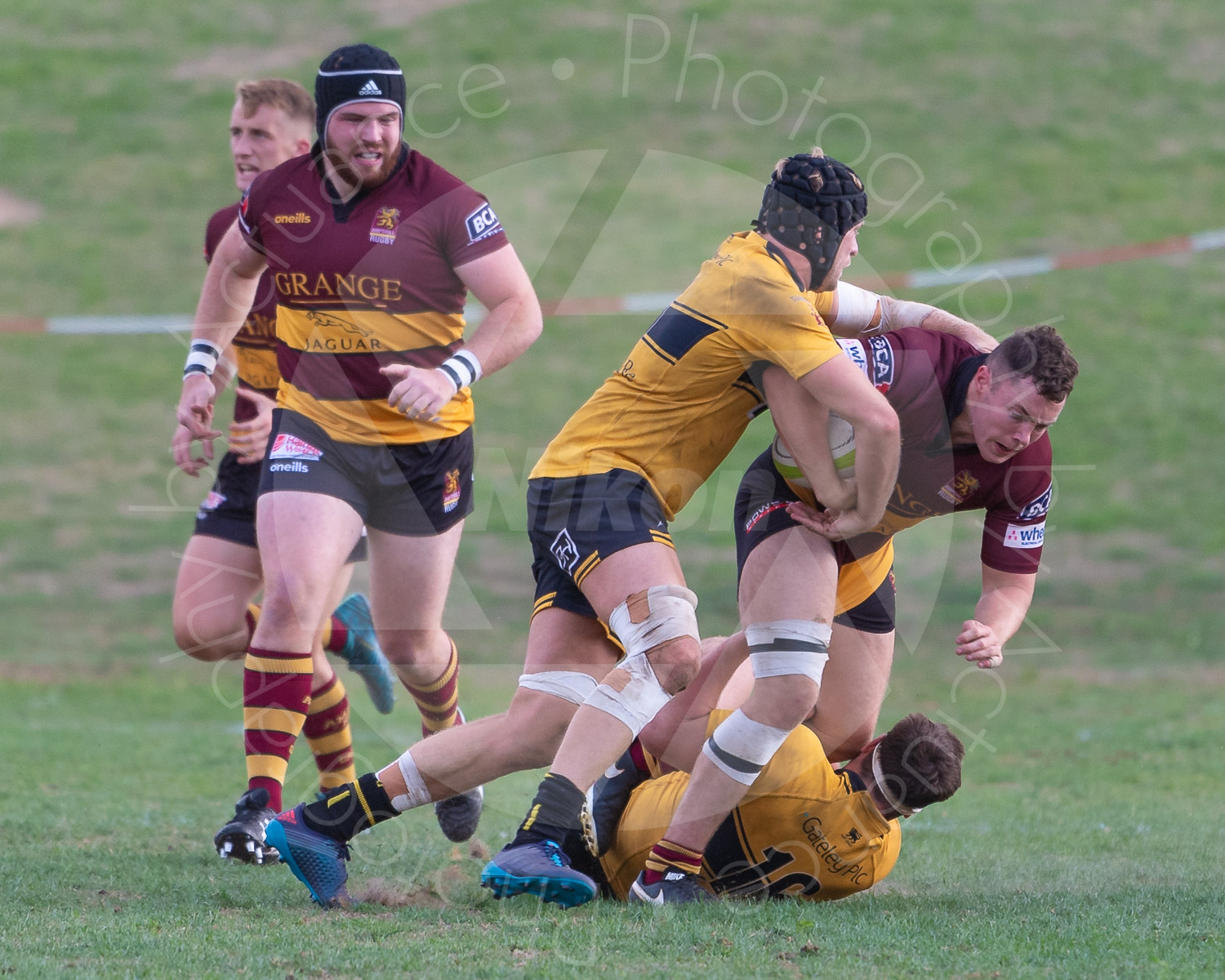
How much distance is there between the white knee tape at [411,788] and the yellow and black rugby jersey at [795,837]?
63cm

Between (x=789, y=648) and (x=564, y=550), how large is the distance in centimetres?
73

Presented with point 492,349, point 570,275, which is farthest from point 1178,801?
point 570,275

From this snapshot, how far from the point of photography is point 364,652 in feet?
22.6

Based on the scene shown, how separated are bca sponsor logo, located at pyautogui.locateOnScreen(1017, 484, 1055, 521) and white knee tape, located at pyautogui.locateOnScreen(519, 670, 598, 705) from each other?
1.50m

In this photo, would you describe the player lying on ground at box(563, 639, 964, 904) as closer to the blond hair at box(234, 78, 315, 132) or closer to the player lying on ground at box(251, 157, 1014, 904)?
Result: the player lying on ground at box(251, 157, 1014, 904)

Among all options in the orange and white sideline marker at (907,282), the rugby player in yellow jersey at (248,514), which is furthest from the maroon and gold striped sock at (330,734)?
the orange and white sideline marker at (907,282)

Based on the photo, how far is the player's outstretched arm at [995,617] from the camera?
438 centimetres

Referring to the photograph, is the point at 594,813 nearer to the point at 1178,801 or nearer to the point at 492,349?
the point at 492,349

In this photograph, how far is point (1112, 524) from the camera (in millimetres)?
13055

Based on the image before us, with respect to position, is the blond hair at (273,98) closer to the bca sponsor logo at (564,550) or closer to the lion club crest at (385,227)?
the lion club crest at (385,227)

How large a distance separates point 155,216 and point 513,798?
50.6ft

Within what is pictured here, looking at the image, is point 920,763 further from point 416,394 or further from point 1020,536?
point 416,394

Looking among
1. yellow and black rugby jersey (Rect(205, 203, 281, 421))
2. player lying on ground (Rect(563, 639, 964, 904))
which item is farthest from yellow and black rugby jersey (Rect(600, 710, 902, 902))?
yellow and black rugby jersey (Rect(205, 203, 281, 421))

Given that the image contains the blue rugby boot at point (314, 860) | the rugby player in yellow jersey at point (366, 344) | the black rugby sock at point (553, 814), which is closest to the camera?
the black rugby sock at point (553, 814)
